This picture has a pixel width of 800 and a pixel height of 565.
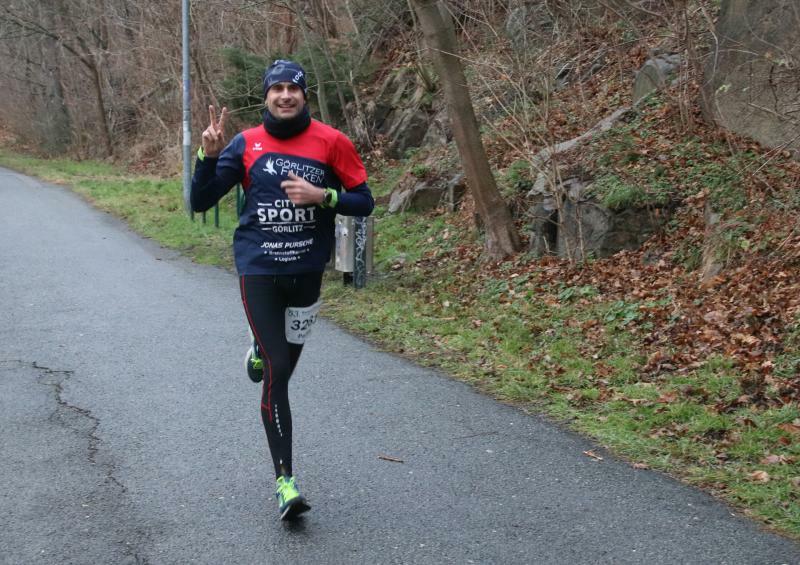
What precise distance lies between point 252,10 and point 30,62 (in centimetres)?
2168

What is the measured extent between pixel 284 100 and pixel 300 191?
Result: 0.49 m

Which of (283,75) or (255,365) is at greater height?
(283,75)

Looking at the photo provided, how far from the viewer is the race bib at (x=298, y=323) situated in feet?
15.3

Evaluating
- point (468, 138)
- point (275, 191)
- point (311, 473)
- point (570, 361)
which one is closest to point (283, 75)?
point (275, 191)

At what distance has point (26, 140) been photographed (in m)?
40.1

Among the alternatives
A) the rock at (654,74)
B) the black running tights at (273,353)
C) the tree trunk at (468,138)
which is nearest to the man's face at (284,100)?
the black running tights at (273,353)

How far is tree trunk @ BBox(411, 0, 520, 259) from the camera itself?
11172 mm

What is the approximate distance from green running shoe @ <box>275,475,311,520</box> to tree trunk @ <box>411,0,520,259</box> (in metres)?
7.16

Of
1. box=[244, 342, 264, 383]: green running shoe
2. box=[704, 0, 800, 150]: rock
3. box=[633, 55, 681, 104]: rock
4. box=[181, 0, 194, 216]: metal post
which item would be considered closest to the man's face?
box=[244, 342, 264, 383]: green running shoe

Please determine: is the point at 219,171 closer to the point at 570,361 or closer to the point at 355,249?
the point at 570,361

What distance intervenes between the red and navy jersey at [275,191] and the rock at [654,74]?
8.97 meters

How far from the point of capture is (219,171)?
14.6 ft

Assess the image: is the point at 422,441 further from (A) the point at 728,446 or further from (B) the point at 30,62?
(B) the point at 30,62

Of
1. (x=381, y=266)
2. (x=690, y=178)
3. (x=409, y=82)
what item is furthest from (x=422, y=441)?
(x=409, y=82)
